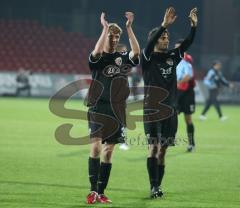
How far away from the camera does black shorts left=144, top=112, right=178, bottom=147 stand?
9.85m

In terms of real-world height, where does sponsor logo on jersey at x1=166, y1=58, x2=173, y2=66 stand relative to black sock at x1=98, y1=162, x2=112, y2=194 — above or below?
above

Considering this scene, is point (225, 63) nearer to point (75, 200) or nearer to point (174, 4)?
point (174, 4)

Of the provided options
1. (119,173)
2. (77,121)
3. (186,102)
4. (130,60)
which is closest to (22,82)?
(77,121)

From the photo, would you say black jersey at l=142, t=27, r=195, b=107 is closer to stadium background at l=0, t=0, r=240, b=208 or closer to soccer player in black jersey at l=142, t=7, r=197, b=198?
soccer player in black jersey at l=142, t=7, r=197, b=198

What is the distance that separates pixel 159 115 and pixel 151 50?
1.00 metres

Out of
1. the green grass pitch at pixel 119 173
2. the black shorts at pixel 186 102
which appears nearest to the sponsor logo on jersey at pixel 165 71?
the green grass pitch at pixel 119 173

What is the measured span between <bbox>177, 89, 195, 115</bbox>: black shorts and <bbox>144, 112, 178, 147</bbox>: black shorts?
236 inches

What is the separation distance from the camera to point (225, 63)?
42.4 meters

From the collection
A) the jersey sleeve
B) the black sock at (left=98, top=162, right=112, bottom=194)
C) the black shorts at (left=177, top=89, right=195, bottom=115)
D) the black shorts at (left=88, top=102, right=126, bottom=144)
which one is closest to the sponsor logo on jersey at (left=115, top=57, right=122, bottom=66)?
the jersey sleeve

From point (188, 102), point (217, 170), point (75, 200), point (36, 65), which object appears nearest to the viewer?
point (75, 200)

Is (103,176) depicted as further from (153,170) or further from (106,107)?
(106,107)

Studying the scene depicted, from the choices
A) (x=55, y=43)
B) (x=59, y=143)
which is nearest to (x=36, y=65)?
(x=55, y=43)

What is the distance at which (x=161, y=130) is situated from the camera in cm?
991

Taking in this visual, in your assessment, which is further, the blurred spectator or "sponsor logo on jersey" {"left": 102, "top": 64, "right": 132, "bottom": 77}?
the blurred spectator
